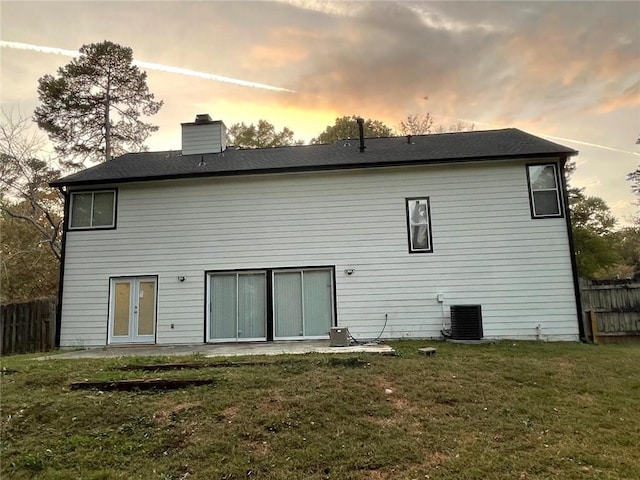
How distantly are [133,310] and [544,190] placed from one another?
1188cm

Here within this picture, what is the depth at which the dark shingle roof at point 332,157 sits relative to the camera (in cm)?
1124

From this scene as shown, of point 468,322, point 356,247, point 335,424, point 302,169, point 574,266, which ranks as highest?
point 302,169

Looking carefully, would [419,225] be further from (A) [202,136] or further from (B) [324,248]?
(A) [202,136]

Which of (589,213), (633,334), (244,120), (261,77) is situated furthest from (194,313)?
(589,213)

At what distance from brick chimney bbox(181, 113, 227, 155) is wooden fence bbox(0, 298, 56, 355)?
680 centimetres

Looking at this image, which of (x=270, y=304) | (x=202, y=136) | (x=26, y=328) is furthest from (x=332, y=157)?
(x=26, y=328)

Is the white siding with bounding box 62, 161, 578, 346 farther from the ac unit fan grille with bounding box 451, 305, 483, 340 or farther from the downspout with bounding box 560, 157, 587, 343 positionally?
the ac unit fan grille with bounding box 451, 305, 483, 340

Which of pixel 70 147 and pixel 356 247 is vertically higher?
pixel 70 147

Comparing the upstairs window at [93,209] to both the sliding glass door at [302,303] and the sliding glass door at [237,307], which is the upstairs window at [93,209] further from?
Result: the sliding glass door at [302,303]

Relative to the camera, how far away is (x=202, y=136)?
46.5 feet

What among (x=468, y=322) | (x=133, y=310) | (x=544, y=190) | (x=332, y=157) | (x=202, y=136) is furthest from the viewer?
(x=202, y=136)

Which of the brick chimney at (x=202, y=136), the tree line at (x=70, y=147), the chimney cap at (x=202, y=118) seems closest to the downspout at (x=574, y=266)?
the brick chimney at (x=202, y=136)

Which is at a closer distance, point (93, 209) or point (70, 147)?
point (93, 209)

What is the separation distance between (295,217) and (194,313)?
3.88 meters
